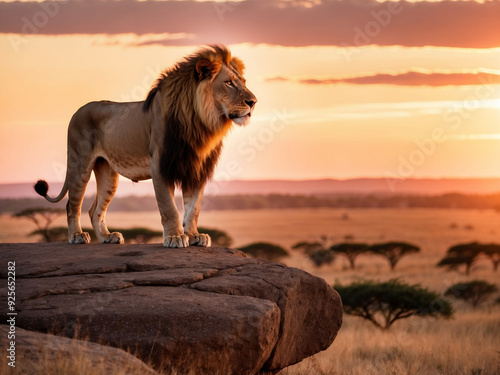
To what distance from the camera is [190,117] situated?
9.00 meters

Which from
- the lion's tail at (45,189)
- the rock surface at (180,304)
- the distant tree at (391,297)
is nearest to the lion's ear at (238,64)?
the rock surface at (180,304)

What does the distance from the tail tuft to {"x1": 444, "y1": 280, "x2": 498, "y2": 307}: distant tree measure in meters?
19.6

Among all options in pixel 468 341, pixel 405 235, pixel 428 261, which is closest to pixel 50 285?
pixel 468 341

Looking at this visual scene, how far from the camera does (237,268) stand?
28.4ft

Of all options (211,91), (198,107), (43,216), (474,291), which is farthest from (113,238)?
(43,216)

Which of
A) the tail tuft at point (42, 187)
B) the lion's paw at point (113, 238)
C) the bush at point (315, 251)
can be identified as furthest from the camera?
the bush at point (315, 251)

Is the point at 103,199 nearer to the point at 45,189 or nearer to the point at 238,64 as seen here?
the point at 45,189

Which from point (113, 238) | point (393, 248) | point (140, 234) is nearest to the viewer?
point (113, 238)

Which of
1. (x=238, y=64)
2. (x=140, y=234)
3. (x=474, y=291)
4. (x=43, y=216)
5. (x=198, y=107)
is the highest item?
(x=238, y=64)

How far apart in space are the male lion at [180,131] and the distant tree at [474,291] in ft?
64.8

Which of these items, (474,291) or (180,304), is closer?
(180,304)

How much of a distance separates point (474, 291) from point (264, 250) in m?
9.52

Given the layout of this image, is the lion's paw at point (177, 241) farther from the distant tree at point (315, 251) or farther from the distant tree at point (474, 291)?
the distant tree at point (315, 251)

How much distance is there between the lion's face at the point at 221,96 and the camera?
880cm
